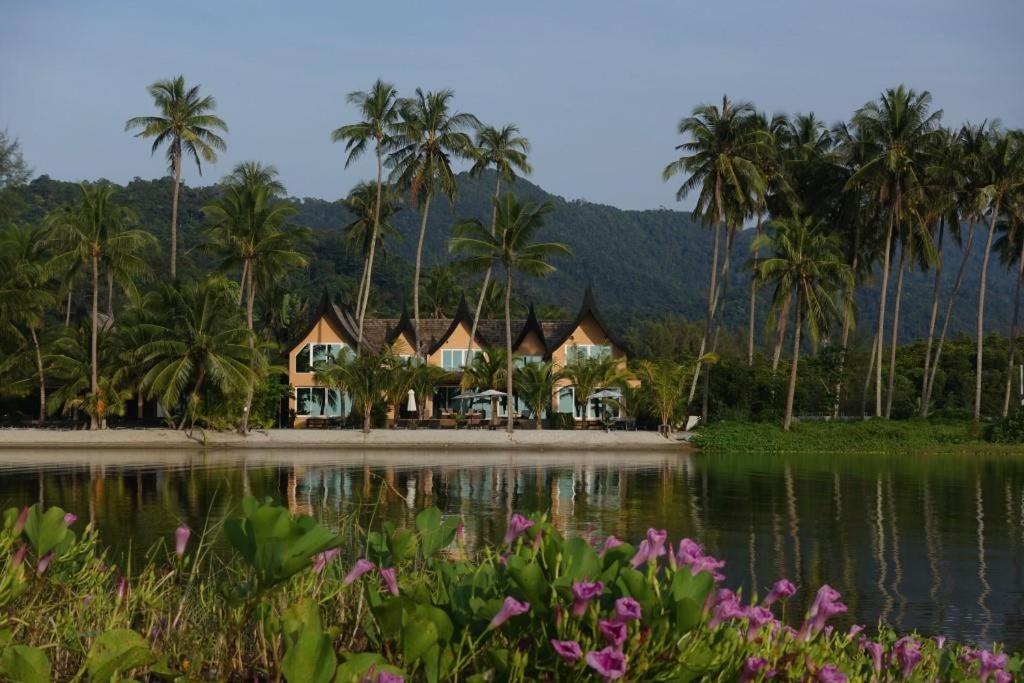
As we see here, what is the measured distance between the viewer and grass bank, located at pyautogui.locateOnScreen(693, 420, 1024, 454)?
38.0 meters

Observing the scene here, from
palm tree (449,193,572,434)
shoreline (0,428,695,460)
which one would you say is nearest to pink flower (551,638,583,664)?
shoreline (0,428,695,460)

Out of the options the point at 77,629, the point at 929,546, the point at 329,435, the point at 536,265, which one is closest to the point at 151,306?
the point at 329,435

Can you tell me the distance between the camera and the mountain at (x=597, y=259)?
8594 centimetres

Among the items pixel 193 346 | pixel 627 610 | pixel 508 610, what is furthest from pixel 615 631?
pixel 193 346

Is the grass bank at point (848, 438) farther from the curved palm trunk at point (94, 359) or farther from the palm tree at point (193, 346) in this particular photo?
the curved palm trunk at point (94, 359)

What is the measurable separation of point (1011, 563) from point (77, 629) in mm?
13053

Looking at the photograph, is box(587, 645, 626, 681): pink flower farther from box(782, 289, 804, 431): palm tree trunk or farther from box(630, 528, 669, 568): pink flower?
box(782, 289, 804, 431): palm tree trunk

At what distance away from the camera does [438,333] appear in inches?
2050

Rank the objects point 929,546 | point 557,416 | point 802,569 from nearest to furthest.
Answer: point 802,569 < point 929,546 < point 557,416

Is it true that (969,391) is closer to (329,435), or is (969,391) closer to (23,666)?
(329,435)

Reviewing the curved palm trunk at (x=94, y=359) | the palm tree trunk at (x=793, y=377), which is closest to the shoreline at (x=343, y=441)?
the curved palm trunk at (x=94, y=359)

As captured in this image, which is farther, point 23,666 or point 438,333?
point 438,333

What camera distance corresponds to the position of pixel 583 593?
9.87ft

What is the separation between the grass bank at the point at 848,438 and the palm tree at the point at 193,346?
1577 cm
